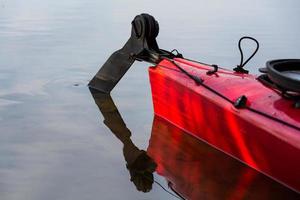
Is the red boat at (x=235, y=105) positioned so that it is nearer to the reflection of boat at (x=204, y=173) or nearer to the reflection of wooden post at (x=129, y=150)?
the reflection of boat at (x=204, y=173)

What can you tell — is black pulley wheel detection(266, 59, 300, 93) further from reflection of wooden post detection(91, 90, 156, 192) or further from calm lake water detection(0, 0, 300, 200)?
reflection of wooden post detection(91, 90, 156, 192)

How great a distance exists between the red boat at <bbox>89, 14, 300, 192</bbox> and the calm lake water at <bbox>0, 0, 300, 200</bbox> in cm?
19

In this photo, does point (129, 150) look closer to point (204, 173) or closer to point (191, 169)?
point (191, 169)

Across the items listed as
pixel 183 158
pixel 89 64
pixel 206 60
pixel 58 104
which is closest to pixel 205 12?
pixel 206 60

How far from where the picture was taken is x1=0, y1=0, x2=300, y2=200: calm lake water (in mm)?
4402

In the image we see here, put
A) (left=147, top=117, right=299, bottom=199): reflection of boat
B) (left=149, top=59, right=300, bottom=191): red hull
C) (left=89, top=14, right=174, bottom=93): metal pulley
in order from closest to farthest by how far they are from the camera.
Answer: (left=149, top=59, right=300, bottom=191): red hull → (left=147, top=117, right=299, bottom=199): reflection of boat → (left=89, top=14, right=174, bottom=93): metal pulley

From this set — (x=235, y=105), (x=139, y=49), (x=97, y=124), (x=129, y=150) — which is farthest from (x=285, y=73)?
(x=97, y=124)

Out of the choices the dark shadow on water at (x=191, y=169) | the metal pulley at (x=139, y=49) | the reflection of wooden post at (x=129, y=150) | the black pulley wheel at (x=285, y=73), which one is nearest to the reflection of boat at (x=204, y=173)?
the dark shadow on water at (x=191, y=169)

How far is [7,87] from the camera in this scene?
7070mm

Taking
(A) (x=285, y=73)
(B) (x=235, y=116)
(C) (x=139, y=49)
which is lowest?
(C) (x=139, y=49)

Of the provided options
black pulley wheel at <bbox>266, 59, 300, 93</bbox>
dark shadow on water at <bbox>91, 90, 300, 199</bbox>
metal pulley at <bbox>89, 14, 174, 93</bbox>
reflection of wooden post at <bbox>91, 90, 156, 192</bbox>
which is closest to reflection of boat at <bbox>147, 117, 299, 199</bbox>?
dark shadow on water at <bbox>91, 90, 300, 199</bbox>

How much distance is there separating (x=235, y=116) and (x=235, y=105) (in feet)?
A: 0.32

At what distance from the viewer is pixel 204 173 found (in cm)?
469

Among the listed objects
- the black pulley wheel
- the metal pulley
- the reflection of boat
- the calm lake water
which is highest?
the black pulley wheel
